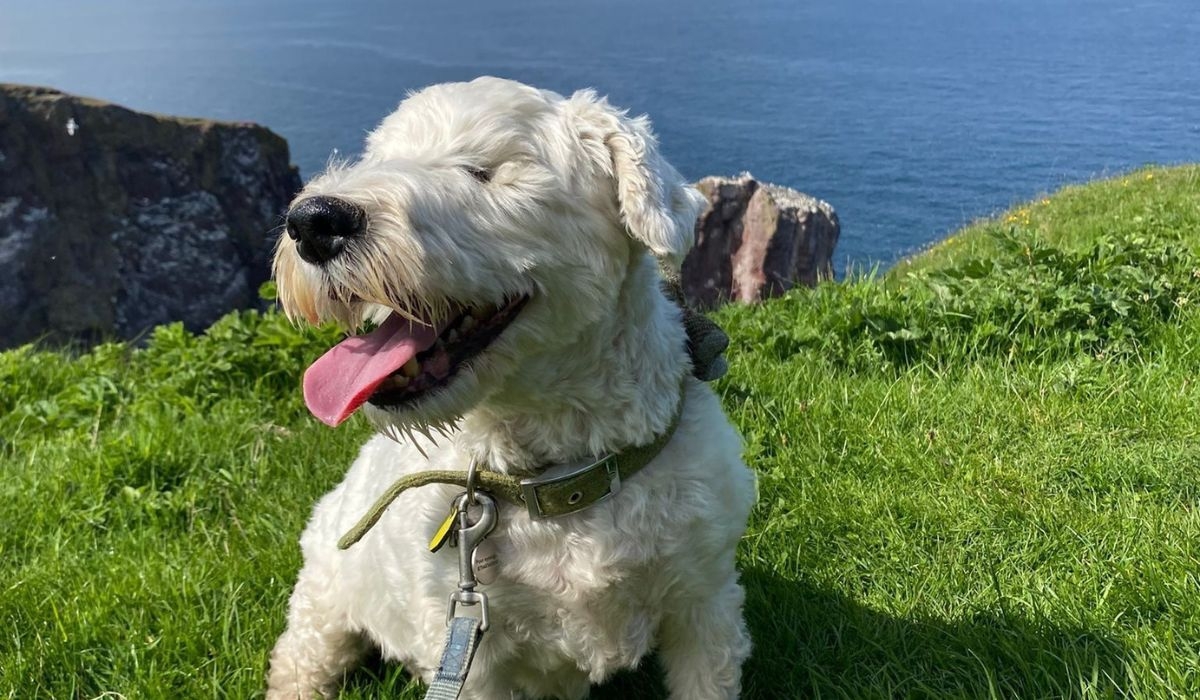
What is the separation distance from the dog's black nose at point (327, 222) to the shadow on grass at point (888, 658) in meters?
1.55

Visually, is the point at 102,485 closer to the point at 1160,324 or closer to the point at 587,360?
the point at 587,360

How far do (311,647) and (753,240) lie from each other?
5977 mm

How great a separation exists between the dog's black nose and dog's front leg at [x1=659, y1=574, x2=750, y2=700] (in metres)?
1.34

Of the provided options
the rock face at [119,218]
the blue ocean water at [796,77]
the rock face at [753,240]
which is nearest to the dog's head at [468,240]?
the blue ocean water at [796,77]

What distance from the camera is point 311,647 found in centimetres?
286

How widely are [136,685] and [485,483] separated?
4.67 ft

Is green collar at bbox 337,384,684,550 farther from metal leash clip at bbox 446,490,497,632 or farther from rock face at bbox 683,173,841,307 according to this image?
rock face at bbox 683,173,841,307

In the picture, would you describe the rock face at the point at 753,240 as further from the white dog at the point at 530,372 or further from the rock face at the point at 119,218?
the white dog at the point at 530,372

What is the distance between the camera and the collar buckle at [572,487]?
2291 millimetres

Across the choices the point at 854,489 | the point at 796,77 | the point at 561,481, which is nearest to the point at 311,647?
the point at 561,481

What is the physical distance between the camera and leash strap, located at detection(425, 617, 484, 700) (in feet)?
6.81

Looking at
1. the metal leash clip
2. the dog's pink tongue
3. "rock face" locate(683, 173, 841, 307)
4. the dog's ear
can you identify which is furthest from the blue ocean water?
the metal leash clip

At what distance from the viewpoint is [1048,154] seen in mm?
16078

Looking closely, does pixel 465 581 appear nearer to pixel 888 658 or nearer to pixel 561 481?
pixel 561 481
